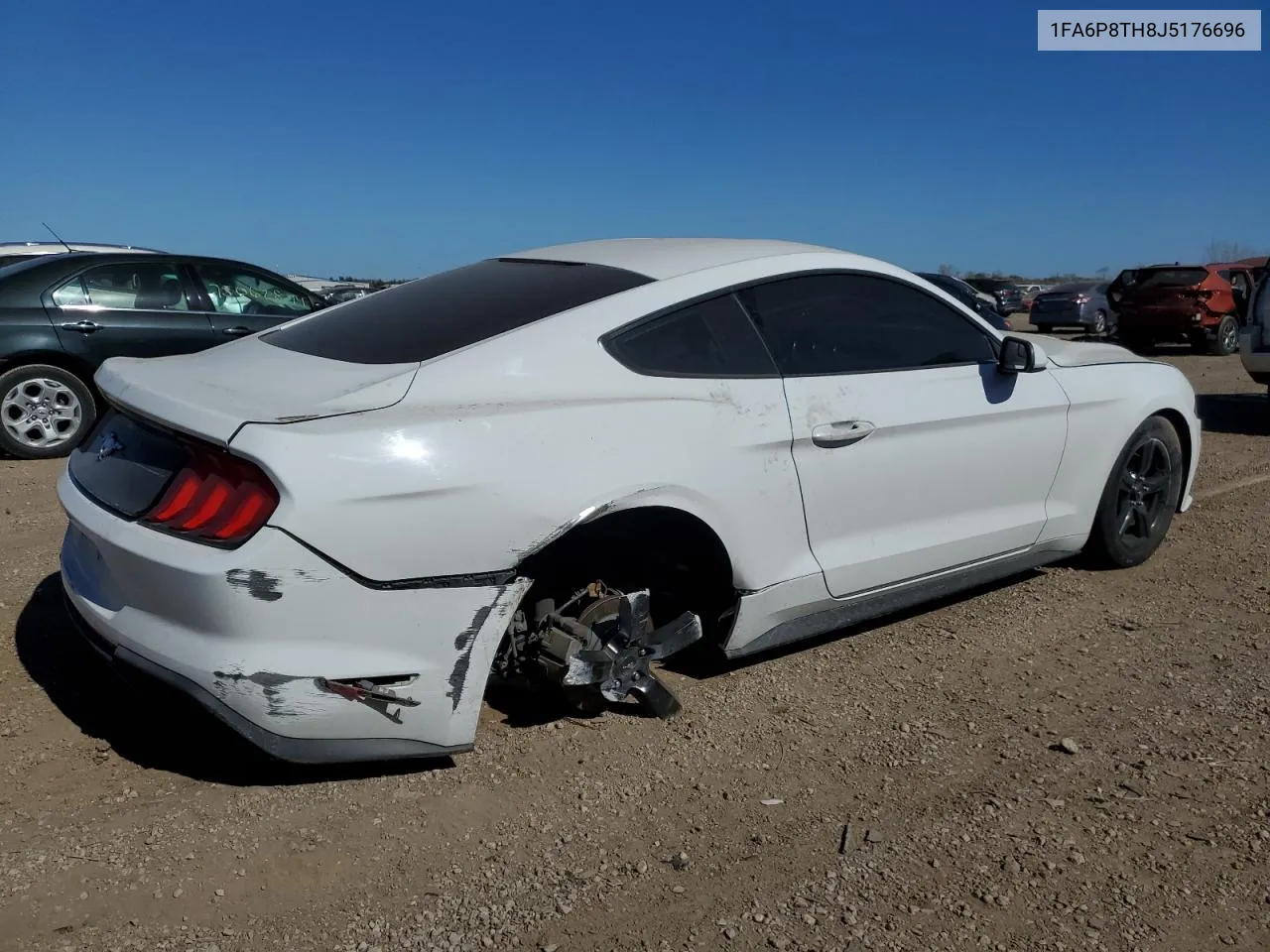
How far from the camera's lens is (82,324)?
767cm

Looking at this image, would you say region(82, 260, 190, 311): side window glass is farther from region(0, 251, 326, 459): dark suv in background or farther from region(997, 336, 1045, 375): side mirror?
region(997, 336, 1045, 375): side mirror

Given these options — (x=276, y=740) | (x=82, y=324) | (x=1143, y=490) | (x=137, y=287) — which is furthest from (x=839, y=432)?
(x=137, y=287)

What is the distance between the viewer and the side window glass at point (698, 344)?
3170 mm

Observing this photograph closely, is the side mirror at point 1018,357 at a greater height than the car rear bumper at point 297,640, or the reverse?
the side mirror at point 1018,357

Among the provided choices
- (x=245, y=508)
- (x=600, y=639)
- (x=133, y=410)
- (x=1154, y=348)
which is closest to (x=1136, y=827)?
(x=600, y=639)

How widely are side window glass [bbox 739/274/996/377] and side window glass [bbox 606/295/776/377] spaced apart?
78 millimetres

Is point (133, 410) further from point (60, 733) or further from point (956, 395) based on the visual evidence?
point (956, 395)

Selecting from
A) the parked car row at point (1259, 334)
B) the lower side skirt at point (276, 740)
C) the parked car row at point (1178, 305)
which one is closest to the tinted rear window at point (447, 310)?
the lower side skirt at point (276, 740)

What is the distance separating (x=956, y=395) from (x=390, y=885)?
8.39 feet

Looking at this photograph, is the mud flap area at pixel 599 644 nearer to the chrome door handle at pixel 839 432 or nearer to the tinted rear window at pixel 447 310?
the chrome door handle at pixel 839 432

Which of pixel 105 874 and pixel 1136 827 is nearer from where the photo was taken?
pixel 105 874

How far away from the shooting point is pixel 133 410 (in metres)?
2.93

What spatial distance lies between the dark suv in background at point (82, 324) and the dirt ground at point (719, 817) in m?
4.05

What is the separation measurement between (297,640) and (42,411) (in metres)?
6.09
